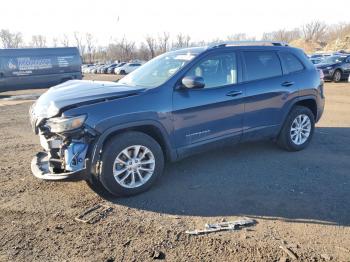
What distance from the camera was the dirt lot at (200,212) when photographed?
3146 mm

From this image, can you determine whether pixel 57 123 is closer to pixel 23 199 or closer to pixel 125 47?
pixel 23 199

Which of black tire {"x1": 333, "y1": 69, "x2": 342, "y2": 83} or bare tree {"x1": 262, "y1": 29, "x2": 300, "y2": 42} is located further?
bare tree {"x1": 262, "y1": 29, "x2": 300, "y2": 42}

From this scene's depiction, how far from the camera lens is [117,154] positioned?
4062 mm

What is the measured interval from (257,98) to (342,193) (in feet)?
5.87

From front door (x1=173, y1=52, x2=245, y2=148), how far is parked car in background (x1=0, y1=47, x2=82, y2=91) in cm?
1467

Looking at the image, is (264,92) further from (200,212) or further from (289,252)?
(289,252)

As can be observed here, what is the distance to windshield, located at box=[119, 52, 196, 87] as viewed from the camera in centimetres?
467

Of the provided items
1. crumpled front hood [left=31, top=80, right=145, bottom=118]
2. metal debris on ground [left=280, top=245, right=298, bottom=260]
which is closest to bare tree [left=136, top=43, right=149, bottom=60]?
crumpled front hood [left=31, top=80, right=145, bottom=118]

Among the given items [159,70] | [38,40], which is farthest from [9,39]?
[159,70]

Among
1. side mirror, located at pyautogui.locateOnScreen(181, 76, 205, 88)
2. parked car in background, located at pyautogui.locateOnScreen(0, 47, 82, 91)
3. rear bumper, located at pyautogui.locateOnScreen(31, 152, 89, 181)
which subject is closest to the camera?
rear bumper, located at pyautogui.locateOnScreen(31, 152, 89, 181)

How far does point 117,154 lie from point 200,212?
3.86ft

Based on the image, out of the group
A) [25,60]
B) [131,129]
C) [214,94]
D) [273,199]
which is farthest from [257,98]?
[25,60]

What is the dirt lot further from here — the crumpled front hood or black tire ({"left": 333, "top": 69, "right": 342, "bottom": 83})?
black tire ({"left": 333, "top": 69, "right": 342, "bottom": 83})

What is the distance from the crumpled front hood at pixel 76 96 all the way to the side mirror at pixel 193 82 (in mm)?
549
